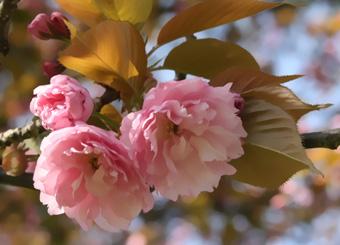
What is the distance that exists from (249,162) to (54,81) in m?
0.23

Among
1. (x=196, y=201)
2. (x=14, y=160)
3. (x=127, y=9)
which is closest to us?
(x=127, y=9)

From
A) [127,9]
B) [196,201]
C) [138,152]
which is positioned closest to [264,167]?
[138,152]

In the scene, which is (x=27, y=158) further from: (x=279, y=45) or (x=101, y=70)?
(x=279, y=45)

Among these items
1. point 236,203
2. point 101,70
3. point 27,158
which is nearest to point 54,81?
point 101,70

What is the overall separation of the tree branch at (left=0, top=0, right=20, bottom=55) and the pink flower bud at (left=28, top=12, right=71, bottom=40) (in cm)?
4

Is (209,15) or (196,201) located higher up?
(209,15)

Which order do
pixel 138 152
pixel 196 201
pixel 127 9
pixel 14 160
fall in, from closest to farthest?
pixel 138 152 < pixel 127 9 < pixel 14 160 < pixel 196 201

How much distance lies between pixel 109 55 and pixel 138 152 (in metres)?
0.15

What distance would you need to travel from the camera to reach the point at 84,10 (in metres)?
0.88

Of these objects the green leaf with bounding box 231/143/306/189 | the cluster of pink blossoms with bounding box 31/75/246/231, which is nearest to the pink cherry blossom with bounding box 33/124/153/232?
the cluster of pink blossoms with bounding box 31/75/246/231

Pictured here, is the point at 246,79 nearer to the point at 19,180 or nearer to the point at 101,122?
the point at 101,122

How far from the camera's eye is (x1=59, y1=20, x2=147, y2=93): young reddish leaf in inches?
32.3

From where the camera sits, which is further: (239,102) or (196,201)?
(196,201)

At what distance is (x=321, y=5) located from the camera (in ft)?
12.3
